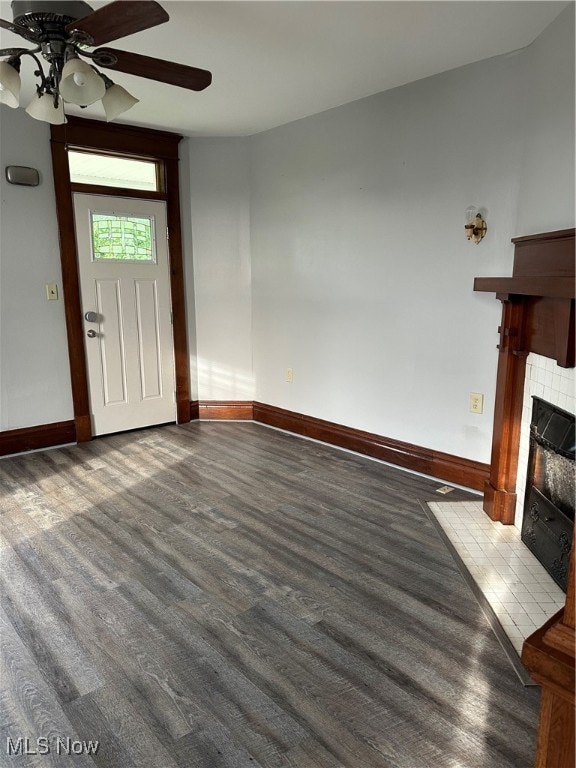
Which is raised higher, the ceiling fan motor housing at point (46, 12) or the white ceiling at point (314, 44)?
the white ceiling at point (314, 44)

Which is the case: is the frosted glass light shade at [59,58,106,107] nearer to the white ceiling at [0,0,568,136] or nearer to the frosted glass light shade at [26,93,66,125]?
the frosted glass light shade at [26,93,66,125]

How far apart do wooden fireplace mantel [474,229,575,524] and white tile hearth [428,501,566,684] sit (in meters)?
0.15

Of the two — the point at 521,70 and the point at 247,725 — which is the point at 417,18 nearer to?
the point at 521,70

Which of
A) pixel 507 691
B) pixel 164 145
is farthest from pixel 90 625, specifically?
pixel 164 145

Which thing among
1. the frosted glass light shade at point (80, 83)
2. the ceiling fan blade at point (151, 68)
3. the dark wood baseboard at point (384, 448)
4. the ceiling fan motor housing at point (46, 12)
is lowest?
the dark wood baseboard at point (384, 448)

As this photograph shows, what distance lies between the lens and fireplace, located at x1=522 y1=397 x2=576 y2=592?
2193 millimetres

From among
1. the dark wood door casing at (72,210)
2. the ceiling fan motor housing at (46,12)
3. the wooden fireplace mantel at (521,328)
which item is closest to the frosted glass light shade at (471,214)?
the wooden fireplace mantel at (521,328)

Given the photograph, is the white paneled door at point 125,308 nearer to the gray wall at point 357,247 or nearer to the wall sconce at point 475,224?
the gray wall at point 357,247

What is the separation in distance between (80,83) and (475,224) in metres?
2.11

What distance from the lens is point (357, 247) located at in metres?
3.64

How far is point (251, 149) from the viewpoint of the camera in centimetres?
434

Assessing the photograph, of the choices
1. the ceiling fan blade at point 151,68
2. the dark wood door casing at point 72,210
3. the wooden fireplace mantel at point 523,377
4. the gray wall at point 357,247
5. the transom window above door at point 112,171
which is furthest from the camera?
the transom window above door at point 112,171

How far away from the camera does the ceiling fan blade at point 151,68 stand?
1897 mm

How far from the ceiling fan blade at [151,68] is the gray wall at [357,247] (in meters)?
1.60
